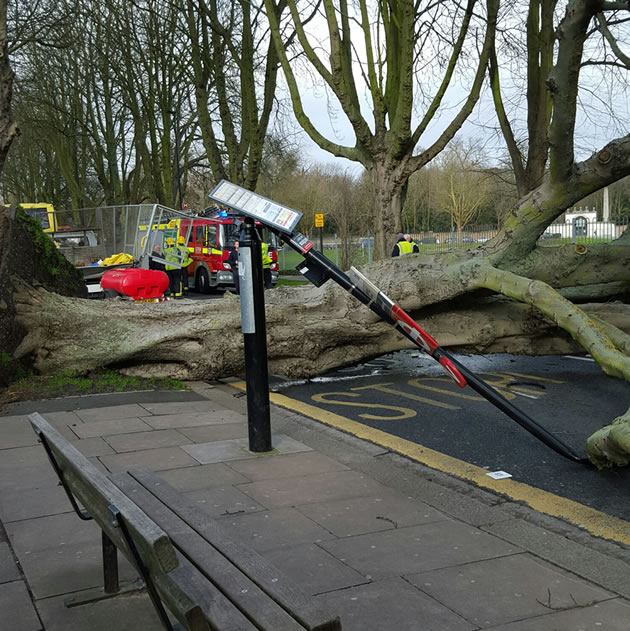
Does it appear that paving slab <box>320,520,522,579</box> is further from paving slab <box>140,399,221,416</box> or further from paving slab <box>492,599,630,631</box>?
paving slab <box>140,399,221,416</box>

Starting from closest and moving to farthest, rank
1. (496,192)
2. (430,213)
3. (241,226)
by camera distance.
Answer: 1. (241,226)
2. (496,192)
3. (430,213)

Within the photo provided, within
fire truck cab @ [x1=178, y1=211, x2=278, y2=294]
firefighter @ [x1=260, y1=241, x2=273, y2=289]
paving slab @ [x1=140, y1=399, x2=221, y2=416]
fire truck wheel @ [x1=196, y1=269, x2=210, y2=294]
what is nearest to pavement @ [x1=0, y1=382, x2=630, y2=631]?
paving slab @ [x1=140, y1=399, x2=221, y2=416]

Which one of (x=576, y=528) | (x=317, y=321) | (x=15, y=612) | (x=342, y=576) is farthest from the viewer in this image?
(x=317, y=321)

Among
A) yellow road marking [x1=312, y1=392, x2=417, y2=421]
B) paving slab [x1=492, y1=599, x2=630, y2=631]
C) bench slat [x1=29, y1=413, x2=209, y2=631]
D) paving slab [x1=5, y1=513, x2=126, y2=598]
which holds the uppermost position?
bench slat [x1=29, y1=413, x2=209, y2=631]

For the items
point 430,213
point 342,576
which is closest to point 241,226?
point 342,576

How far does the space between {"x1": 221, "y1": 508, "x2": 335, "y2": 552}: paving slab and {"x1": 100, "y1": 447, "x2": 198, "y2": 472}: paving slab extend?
123cm

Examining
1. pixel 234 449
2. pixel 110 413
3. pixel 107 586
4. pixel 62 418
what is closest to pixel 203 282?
pixel 110 413

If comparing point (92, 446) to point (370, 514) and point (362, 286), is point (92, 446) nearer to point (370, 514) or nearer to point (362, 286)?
point (362, 286)

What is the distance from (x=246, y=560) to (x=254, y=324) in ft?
9.55

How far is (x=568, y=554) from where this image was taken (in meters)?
4.02

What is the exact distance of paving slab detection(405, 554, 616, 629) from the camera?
131 inches

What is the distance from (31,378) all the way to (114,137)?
30.0 meters

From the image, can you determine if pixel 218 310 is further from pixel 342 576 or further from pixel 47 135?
pixel 47 135

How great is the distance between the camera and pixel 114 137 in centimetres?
3616
